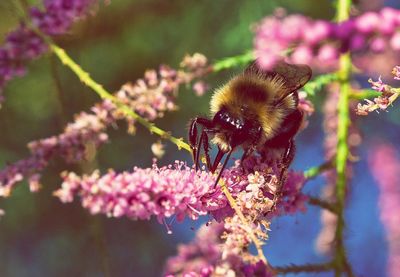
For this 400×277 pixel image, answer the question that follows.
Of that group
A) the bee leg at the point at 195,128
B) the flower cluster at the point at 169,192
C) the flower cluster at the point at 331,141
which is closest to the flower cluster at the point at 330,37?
the flower cluster at the point at 169,192

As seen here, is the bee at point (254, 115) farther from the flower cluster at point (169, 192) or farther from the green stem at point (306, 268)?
the green stem at point (306, 268)

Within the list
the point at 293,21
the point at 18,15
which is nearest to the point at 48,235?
the point at 18,15

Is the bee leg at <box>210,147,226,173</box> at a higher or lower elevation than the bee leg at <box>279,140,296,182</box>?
lower

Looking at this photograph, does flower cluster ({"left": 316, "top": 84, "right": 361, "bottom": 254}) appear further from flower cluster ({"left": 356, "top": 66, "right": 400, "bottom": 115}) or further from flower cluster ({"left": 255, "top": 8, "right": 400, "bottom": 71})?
flower cluster ({"left": 255, "top": 8, "right": 400, "bottom": 71})

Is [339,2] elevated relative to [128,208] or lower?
elevated

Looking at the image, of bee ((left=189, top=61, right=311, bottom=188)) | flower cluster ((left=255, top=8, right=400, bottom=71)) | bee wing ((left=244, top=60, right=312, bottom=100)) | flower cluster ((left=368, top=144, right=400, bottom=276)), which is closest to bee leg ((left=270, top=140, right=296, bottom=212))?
bee ((left=189, top=61, right=311, bottom=188))

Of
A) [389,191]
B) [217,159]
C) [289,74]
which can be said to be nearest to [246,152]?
[217,159]

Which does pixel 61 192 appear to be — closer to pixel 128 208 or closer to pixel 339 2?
pixel 128 208
